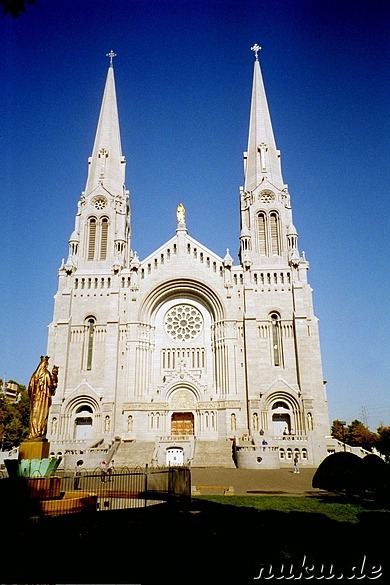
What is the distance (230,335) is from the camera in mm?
40531

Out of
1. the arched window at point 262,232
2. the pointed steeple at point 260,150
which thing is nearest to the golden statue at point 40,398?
the arched window at point 262,232

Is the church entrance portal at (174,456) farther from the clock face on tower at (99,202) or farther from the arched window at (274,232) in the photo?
the clock face on tower at (99,202)

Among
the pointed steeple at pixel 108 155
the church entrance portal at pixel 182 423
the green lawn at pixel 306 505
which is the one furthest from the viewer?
the pointed steeple at pixel 108 155

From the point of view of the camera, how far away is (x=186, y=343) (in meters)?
42.6

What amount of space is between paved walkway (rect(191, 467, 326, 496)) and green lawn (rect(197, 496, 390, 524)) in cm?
252

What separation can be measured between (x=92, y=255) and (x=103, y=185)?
742 centimetres

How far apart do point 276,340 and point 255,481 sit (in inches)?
694

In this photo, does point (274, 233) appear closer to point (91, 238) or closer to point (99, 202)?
point (99, 202)

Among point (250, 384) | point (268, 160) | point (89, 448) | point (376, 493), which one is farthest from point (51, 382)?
point (268, 160)

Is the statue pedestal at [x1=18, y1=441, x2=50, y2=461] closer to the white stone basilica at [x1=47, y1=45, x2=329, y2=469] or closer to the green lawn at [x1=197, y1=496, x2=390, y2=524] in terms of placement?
the green lawn at [x1=197, y1=496, x2=390, y2=524]

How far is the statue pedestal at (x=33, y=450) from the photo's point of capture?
13391 millimetres

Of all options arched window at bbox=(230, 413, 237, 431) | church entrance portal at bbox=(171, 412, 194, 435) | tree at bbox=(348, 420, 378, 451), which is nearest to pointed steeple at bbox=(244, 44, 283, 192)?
arched window at bbox=(230, 413, 237, 431)

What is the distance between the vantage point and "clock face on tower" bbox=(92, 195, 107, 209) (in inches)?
1825

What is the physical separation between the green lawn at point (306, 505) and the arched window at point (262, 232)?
29.8m
